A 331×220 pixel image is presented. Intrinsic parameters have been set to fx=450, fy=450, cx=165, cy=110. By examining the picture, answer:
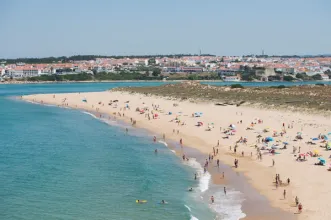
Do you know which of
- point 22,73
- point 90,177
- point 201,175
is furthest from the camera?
point 22,73

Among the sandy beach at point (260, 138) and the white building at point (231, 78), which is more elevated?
the sandy beach at point (260, 138)

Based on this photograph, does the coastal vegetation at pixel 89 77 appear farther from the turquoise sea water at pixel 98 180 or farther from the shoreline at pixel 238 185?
the shoreline at pixel 238 185

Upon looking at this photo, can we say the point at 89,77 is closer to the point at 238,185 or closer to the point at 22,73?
the point at 22,73

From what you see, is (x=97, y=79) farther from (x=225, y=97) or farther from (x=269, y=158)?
(x=269, y=158)

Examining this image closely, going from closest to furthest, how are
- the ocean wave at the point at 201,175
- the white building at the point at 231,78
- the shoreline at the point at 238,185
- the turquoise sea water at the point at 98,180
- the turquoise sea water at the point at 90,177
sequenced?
the shoreline at the point at 238,185 → the turquoise sea water at the point at 98,180 → the turquoise sea water at the point at 90,177 → the ocean wave at the point at 201,175 → the white building at the point at 231,78

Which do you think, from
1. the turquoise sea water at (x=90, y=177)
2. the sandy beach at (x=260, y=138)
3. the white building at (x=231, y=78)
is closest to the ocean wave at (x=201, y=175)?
the turquoise sea water at (x=90, y=177)

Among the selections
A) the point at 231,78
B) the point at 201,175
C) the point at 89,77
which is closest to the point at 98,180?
the point at 201,175

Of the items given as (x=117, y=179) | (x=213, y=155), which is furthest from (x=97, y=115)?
(x=117, y=179)
